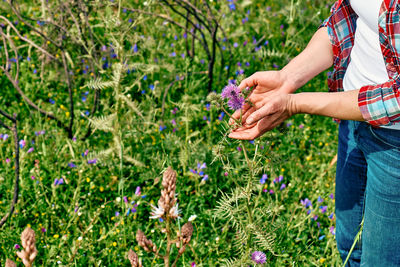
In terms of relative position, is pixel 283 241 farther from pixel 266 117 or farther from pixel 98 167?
pixel 98 167

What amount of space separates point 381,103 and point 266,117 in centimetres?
37

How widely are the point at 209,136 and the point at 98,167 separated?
2.35ft

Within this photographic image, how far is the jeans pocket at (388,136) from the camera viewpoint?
4.64ft

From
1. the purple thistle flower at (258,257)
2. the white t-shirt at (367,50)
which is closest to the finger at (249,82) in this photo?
the white t-shirt at (367,50)

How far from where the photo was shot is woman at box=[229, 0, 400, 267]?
1.34 metres

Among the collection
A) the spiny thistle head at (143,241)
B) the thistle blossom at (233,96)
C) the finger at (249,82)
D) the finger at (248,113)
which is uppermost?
the finger at (249,82)

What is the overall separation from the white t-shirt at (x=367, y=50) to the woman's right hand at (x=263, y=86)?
0.24m

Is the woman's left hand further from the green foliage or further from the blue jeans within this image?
the blue jeans

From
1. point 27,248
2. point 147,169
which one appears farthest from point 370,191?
point 147,169

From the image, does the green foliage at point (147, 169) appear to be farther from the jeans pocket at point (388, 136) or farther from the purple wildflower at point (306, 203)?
the jeans pocket at point (388, 136)

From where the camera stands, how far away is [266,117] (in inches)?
59.7

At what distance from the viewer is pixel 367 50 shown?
4.85 feet

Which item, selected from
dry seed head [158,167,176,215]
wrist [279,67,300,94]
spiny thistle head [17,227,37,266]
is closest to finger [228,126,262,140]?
wrist [279,67,300,94]

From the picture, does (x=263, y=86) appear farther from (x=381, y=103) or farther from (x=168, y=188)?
(x=168, y=188)
